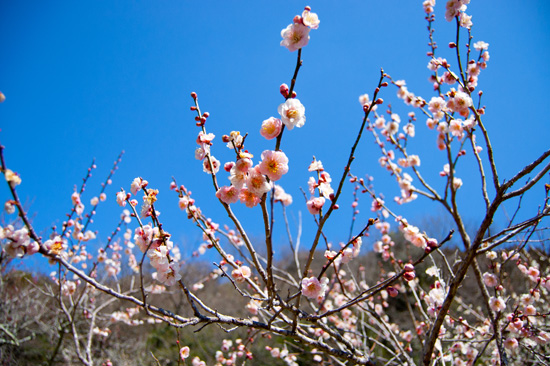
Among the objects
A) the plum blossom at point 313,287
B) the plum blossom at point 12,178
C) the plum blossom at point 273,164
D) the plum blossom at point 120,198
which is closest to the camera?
the plum blossom at point 12,178

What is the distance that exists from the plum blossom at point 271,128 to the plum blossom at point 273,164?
0.09 metres

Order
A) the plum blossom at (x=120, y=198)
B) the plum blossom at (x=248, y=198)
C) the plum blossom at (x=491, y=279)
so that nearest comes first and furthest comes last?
the plum blossom at (x=248, y=198) < the plum blossom at (x=120, y=198) < the plum blossom at (x=491, y=279)

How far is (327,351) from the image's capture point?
1807 mm

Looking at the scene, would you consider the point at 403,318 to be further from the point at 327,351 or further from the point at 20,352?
the point at 20,352

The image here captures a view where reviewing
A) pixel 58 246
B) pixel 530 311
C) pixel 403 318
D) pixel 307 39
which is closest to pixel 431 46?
pixel 307 39

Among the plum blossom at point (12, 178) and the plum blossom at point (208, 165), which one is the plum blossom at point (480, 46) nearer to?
the plum blossom at point (208, 165)

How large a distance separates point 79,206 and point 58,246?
74.8 inches

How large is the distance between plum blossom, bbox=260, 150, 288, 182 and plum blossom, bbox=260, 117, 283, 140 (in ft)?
0.29

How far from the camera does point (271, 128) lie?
4.18ft

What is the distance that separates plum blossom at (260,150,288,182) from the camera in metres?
1.23

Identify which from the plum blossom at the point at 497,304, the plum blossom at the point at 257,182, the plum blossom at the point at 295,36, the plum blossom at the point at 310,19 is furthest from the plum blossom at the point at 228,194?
the plum blossom at the point at 497,304

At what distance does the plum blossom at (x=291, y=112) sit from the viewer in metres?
1.24

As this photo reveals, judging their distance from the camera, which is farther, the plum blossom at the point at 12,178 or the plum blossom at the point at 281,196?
the plum blossom at the point at 281,196

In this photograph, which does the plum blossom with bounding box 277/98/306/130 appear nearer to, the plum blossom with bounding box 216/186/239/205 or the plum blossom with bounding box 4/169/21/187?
the plum blossom with bounding box 216/186/239/205
